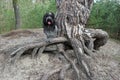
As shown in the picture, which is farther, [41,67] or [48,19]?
[48,19]

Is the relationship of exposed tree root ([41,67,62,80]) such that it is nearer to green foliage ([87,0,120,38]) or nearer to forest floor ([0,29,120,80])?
forest floor ([0,29,120,80])

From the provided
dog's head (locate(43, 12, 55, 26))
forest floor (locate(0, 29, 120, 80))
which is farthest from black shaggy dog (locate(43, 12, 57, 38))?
forest floor (locate(0, 29, 120, 80))

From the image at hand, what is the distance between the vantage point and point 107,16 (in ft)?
32.8

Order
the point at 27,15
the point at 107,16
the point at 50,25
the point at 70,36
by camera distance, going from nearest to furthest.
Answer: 1. the point at 50,25
2. the point at 70,36
3. the point at 107,16
4. the point at 27,15

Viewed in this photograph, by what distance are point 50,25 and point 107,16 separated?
419 centimetres

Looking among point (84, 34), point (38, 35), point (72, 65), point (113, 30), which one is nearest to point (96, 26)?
point (113, 30)

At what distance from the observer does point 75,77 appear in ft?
18.4

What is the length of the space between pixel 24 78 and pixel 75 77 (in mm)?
964

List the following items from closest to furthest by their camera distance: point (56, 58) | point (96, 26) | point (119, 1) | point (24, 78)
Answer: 1. point (24, 78)
2. point (56, 58)
3. point (119, 1)
4. point (96, 26)

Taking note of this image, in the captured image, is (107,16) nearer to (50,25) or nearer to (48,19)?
(50,25)

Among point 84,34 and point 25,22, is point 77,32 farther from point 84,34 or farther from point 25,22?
point 25,22

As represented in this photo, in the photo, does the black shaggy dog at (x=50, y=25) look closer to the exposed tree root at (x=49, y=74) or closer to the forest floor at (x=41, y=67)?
the forest floor at (x=41, y=67)

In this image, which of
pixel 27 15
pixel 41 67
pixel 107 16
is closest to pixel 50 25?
pixel 41 67

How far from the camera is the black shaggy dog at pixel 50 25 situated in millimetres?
6097
